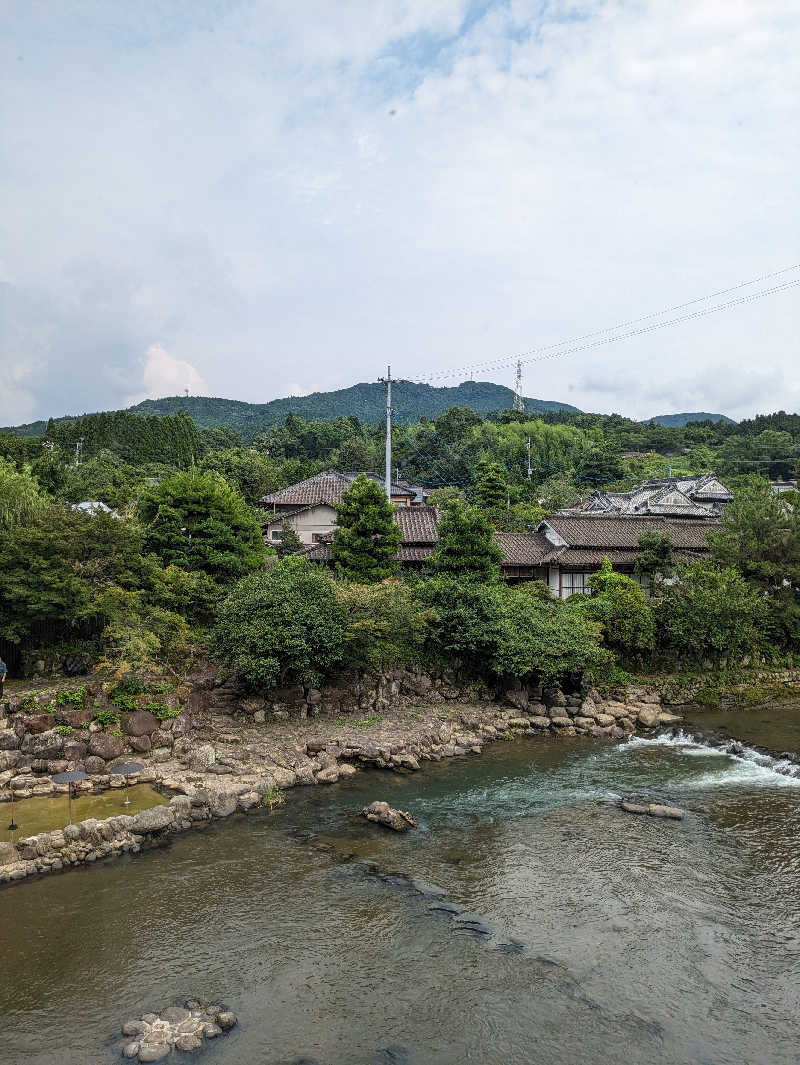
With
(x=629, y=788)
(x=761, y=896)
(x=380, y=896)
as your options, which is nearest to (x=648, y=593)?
(x=629, y=788)

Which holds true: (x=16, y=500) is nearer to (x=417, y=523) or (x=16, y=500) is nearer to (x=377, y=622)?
(x=377, y=622)

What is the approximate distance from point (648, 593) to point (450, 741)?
47.2 ft

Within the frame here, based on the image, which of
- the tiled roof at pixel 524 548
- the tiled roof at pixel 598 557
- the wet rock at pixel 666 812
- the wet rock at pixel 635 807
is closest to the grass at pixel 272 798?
the wet rock at pixel 635 807

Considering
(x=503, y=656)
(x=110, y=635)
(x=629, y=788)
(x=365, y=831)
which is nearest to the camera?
(x=365, y=831)

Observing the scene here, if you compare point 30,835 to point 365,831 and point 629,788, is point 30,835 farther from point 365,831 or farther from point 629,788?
point 629,788

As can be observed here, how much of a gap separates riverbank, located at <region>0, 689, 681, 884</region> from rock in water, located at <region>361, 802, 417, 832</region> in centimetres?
234

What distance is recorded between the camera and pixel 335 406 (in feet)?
427

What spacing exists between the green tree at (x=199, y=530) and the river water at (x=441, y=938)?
10919 millimetres

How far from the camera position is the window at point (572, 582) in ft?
98.8

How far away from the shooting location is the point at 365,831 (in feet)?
46.8

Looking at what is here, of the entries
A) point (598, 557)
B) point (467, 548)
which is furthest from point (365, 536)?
point (598, 557)

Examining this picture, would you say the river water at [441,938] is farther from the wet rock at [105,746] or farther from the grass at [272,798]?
the wet rock at [105,746]

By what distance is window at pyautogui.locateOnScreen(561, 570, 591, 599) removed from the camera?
3012 centimetres

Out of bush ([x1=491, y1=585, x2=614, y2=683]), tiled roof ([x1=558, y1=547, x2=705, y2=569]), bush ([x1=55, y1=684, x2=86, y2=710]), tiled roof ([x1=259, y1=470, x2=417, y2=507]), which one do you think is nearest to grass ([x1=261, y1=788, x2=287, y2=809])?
bush ([x1=55, y1=684, x2=86, y2=710])
